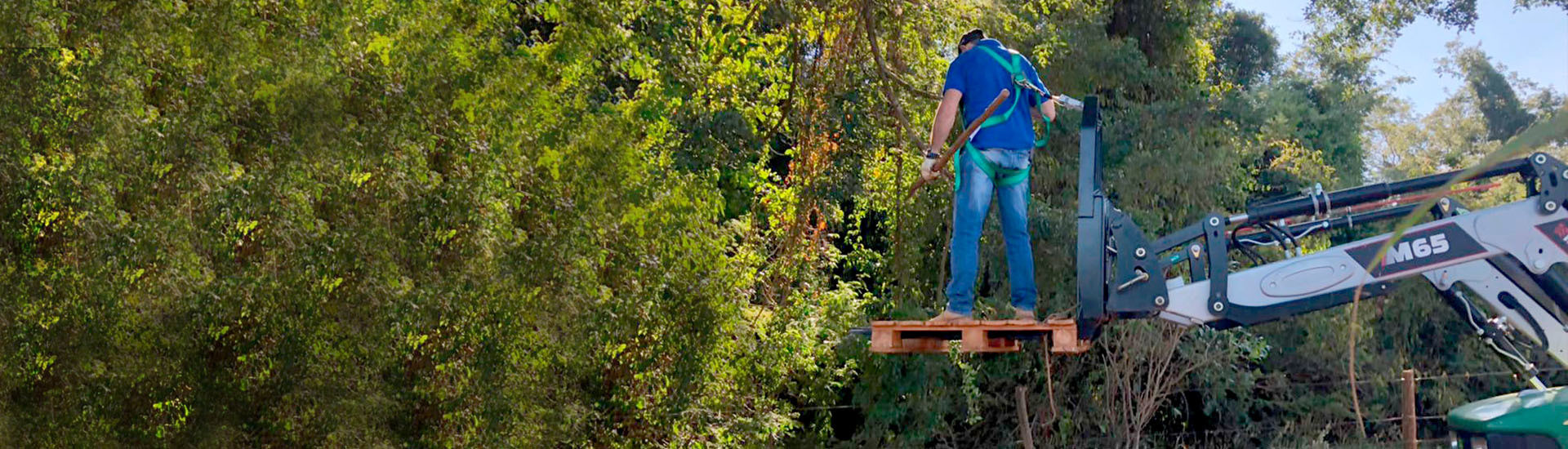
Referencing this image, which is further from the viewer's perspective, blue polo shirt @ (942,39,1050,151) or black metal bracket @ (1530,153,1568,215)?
blue polo shirt @ (942,39,1050,151)

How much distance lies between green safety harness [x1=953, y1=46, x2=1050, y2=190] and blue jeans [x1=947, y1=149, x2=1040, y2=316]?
16 millimetres

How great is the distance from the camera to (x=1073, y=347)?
19.1 feet

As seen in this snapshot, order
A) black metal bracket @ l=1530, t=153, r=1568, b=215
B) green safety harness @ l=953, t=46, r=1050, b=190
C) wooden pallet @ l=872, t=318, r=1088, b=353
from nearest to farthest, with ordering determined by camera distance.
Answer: black metal bracket @ l=1530, t=153, r=1568, b=215, wooden pallet @ l=872, t=318, r=1088, b=353, green safety harness @ l=953, t=46, r=1050, b=190

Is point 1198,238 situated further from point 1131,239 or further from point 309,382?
point 309,382

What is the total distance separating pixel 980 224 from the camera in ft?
19.4

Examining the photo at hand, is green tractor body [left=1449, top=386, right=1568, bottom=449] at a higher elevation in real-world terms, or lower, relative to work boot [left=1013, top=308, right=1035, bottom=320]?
lower

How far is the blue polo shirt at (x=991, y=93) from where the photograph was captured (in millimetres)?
5863

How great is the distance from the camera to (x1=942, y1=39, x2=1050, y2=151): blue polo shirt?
231 inches

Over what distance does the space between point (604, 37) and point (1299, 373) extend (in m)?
7.23

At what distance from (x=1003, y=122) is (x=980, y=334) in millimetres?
797

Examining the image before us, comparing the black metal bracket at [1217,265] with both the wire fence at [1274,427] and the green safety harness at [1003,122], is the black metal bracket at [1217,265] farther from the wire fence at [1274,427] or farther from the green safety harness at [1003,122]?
the wire fence at [1274,427]

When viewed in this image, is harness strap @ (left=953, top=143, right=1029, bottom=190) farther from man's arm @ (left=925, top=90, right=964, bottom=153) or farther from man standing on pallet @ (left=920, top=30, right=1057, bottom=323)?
man's arm @ (left=925, top=90, right=964, bottom=153)

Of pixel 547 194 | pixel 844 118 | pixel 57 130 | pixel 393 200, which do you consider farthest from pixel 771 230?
pixel 57 130

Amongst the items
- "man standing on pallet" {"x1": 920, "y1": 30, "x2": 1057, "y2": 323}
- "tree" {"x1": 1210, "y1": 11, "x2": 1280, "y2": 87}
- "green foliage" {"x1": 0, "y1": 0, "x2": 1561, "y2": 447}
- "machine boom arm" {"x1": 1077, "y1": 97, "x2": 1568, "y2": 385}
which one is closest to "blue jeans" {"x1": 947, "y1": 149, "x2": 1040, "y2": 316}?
"man standing on pallet" {"x1": 920, "y1": 30, "x2": 1057, "y2": 323}
